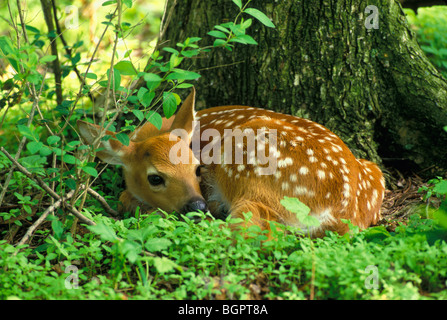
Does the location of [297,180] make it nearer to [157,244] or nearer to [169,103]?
[169,103]

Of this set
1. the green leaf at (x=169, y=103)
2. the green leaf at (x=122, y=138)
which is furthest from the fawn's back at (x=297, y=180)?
the green leaf at (x=122, y=138)

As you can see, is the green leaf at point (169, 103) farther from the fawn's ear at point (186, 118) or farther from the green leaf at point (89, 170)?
the fawn's ear at point (186, 118)

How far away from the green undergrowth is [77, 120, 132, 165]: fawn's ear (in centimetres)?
78

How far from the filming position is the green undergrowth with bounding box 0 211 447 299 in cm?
254

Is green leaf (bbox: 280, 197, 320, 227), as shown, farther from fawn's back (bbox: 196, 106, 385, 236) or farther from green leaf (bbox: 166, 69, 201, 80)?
green leaf (bbox: 166, 69, 201, 80)

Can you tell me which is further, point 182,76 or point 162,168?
point 162,168

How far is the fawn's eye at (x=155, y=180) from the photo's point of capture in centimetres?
394


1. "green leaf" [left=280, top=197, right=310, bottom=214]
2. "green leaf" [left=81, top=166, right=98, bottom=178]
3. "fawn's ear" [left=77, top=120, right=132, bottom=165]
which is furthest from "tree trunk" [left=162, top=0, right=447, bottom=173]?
"green leaf" [left=81, top=166, right=98, bottom=178]

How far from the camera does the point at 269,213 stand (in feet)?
11.7

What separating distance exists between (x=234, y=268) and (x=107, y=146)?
1.64 m

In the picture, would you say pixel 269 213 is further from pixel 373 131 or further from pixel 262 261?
pixel 373 131

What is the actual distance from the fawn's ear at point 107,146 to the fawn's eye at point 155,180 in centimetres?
34

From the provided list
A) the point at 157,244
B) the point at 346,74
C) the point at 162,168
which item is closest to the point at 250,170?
the point at 162,168

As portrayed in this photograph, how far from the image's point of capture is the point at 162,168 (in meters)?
3.87
